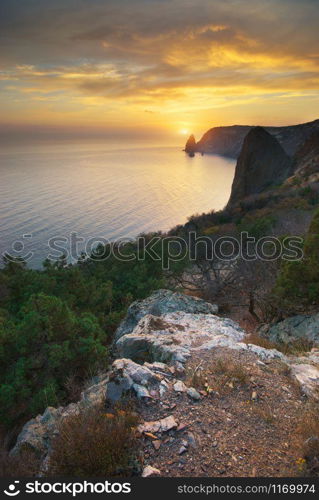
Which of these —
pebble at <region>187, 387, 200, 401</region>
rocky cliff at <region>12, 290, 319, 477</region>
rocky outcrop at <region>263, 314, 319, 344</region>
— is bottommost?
rocky outcrop at <region>263, 314, 319, 344</region>

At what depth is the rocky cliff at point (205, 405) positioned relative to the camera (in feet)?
14.6

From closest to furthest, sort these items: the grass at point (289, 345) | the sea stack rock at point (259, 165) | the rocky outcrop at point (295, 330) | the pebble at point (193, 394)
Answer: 1. the pebble at point (193, 394)
2. the grass at point (289, 345)
3. the rocky outcrop at point (295, 330)
4. the sea stack rock at point (259, 165)

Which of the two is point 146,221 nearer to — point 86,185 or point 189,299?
point 86,185

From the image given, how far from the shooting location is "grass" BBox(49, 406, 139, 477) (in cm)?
411

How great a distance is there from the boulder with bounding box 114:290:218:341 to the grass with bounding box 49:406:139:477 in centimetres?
764

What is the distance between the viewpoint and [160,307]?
1265cm

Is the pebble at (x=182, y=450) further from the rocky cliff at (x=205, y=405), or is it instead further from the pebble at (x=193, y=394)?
the pebble at (x=193, y=394)

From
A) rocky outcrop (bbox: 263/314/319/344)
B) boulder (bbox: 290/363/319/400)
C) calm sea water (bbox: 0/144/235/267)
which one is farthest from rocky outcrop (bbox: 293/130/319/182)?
boulder (bbox: 290/363/319/400)

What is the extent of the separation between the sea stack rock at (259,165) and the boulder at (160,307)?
64379mm

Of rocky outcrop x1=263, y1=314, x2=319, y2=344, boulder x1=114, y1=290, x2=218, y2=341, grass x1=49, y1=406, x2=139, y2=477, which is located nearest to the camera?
grass x1=49, y1=406, x2=139, y2=477

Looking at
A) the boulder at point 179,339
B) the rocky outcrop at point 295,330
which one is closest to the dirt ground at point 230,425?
the boulder at point 179,339

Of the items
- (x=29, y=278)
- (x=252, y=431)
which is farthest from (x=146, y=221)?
(x=252, y=431)

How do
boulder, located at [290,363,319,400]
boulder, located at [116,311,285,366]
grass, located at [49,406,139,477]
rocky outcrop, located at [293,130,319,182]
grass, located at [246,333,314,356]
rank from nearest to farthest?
grass, located at [49,406,139,477] → boulder, located at [290,363,319,400] → boulder, located at [116,311,285,366] → grass, located at [246,333,314,356] → rocky outcrop, located at [293,130,319,182]

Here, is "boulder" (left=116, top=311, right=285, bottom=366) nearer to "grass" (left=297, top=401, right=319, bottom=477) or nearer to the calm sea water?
"grass" (left=297, top=401, right=319, bottom=477)
